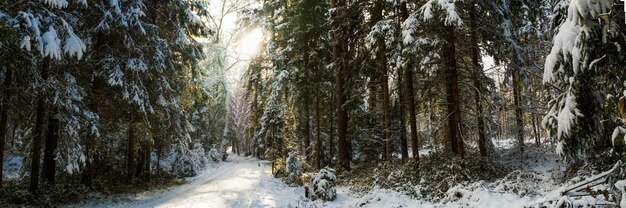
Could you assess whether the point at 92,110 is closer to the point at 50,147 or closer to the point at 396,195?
the point at 50,147

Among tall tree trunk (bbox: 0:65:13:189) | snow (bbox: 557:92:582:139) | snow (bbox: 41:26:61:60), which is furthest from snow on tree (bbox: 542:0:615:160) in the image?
tall tree trunk (bbox: 0:65:13:189)

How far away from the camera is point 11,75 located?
415 inches

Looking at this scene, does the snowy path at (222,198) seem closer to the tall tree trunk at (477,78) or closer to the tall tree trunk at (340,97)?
the tall tree trunk at (340,97)

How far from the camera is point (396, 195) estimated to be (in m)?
10.3

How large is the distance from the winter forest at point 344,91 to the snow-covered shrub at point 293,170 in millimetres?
65

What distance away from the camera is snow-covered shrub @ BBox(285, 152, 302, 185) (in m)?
16.3

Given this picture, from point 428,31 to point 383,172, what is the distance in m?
5.16

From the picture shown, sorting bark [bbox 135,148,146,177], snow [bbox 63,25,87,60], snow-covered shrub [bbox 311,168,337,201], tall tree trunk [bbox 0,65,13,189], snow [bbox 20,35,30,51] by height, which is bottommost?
snow-covered shrub [bbox 311,168,337,201]

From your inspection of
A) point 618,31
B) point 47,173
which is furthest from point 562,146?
point 47,173

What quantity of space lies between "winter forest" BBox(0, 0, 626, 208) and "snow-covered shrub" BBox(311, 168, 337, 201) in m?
0.05

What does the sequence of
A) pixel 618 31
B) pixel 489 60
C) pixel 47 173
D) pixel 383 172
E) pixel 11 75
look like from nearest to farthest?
pixel 618 31
pixel 11 75
pixel 47 173
pixel 383 172
pixel 489 60

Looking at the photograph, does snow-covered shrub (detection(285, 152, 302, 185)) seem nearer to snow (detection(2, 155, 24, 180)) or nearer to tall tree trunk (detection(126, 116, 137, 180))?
tall tree trunk (detection(126, 116, 137, 180))

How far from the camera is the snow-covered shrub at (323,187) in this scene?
11.4 metres

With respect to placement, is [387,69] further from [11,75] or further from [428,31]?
[11,75]
